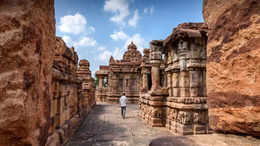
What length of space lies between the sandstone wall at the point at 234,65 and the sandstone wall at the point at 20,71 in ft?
5.03

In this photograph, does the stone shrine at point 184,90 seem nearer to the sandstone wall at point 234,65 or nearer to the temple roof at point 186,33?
the temple roof at point 186,33

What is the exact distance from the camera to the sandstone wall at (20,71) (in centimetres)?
108

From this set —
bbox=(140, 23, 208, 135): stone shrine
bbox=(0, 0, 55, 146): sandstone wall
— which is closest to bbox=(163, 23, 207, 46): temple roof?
bbox=(140, 23, 208, 135): stone shrine

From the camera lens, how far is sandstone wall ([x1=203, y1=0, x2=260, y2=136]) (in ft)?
3.37

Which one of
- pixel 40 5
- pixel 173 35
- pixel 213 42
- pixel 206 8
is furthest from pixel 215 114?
pixel 173 35

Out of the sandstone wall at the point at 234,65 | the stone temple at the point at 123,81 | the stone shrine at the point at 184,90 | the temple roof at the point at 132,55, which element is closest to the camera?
the sandstone wall at the point at 234,65

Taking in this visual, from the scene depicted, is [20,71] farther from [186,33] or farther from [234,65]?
[186,33]

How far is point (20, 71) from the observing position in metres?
1.12

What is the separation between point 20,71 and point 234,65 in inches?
64.2

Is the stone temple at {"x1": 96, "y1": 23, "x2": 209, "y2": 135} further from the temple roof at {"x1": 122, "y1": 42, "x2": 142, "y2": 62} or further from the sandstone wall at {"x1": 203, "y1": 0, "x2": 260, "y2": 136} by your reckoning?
the temple roof at {"x1": 122, "y1": 42, "x2": 142, "y2": 62}

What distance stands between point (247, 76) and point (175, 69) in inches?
172

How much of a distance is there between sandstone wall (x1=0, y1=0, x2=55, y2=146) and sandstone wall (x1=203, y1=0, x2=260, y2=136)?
1.53m

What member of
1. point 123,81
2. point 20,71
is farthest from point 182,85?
point 123,81

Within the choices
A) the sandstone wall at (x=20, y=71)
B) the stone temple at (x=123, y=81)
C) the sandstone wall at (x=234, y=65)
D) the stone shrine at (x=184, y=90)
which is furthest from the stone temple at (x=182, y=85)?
the stone temple at (x=123, y=81)
